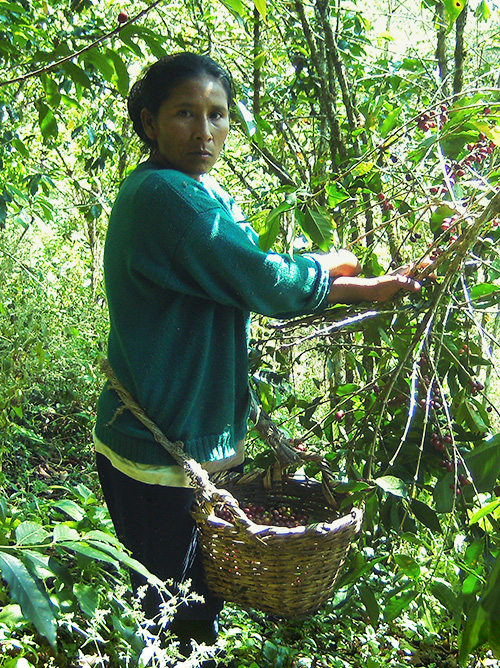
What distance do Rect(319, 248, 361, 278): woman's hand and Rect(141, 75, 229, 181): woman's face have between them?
34cm

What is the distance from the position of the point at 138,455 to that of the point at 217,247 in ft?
1.62

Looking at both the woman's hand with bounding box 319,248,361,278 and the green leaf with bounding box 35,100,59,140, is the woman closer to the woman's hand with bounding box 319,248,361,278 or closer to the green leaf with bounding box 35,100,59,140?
the woman's hand with bounding box 319,248,361,278

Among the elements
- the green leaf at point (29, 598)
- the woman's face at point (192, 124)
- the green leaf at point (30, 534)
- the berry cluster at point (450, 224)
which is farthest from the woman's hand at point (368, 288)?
the green leaf at point (29, 598)

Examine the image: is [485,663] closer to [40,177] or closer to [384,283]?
[384,283]

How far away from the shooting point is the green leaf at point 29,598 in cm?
82

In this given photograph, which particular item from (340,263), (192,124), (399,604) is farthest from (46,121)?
(399,604)

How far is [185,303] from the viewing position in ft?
4.83

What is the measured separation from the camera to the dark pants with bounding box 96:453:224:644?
154 cm

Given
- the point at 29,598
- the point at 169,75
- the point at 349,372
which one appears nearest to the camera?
the point at 29,598

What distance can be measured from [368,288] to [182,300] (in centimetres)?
39

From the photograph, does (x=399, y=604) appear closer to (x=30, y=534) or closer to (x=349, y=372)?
(x=30, y=534)

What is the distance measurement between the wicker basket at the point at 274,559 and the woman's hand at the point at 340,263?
1.70 feet

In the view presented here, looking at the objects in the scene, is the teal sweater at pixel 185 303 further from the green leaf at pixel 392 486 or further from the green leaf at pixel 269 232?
the green leaf at pixel 392 486

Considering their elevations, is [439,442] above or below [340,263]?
below
